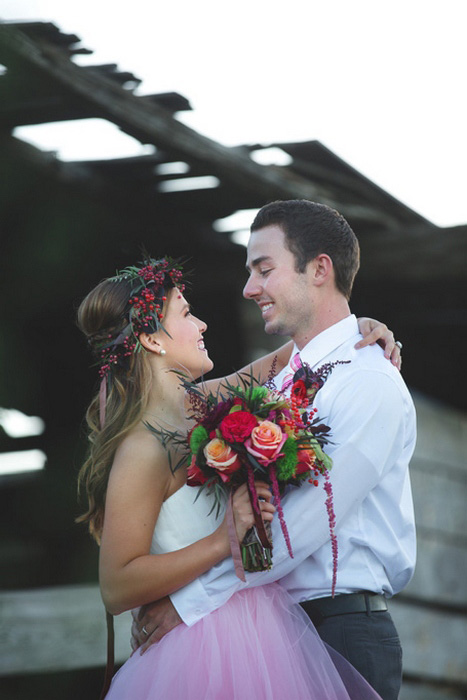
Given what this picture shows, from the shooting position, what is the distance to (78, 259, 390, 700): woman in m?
3.22

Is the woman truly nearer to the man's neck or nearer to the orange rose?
the orange rose

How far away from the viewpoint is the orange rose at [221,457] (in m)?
3.14

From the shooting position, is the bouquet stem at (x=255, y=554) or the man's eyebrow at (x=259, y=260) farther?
the man's eyebrow at (x=259, y=260)

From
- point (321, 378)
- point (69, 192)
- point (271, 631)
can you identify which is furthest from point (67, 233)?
point (271, 631)

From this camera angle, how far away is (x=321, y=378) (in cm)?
359

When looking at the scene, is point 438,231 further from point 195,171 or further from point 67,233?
point 67,233

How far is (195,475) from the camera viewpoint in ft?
10.7

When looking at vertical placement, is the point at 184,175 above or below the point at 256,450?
above

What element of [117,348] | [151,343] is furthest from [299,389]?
[117,348]

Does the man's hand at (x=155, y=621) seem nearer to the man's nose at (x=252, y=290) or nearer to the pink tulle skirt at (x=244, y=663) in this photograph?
the pink tulle skirt at (x=244, y=663)

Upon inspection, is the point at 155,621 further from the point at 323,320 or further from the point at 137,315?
the point at 323,320

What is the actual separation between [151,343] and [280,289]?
0.60 meters

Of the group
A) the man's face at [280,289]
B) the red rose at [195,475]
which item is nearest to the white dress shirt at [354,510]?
the red rose at [195,475]

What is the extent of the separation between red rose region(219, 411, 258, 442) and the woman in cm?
21
